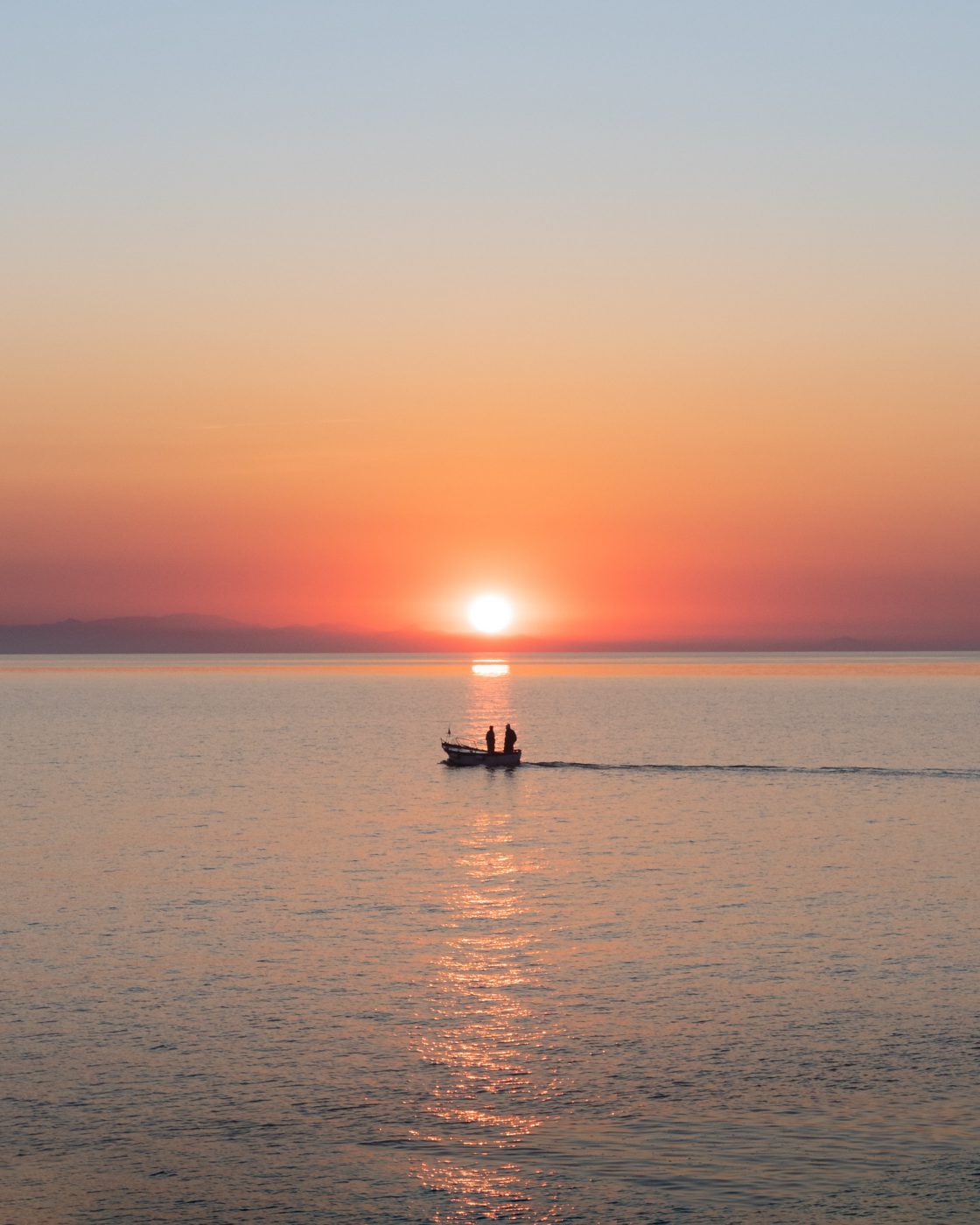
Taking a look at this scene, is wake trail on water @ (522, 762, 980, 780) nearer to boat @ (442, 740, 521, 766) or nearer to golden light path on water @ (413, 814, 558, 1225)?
boat @ (442, 740, 521, 766)

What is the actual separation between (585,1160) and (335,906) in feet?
88.2

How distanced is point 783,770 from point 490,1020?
8376 centimetres

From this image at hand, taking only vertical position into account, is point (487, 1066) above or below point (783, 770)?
below

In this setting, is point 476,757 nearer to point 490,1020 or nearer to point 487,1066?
point 490,1020

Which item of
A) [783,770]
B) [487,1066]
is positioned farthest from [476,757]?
[487,1066]

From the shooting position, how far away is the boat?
114 m

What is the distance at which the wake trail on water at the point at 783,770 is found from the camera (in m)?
111

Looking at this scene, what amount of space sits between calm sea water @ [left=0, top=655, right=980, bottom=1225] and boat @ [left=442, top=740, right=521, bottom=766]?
35.2 meters

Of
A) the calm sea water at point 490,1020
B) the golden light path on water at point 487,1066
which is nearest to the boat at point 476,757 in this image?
the calm sea water at point 490,1020

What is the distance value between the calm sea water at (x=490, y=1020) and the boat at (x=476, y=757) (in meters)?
35.2

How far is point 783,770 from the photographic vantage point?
115m

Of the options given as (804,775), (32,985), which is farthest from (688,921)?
(804,775)

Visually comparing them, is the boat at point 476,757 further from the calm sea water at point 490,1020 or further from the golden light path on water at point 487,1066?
the golden light path on water at point 487,1066

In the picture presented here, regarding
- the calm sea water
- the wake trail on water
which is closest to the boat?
the wake trail on water
